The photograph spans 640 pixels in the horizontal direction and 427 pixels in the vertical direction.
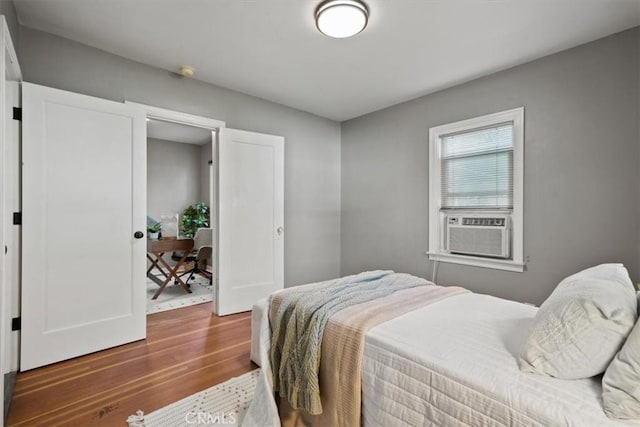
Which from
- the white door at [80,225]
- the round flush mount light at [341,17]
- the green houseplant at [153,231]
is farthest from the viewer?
the green houseplant at [153,231]

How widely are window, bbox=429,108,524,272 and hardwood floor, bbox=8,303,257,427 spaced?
2380mm

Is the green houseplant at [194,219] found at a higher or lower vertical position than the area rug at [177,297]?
higher

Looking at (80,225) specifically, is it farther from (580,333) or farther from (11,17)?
(580,333)

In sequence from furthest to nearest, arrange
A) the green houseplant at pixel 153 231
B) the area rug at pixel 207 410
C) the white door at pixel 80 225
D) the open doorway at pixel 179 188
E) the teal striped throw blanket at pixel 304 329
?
the open doorway at pixel 179 188, the green houseplant at pixel 153 231, the white door at pixel 80 225, the area rug at pixel 207 410, the teal striped throw blanket at pixel 304 329

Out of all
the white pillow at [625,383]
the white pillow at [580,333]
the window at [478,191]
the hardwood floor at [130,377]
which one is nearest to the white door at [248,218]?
the hardwood floor at [130,377]

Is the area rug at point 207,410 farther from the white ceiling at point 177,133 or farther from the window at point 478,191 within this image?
the white ceiling at point 177,133

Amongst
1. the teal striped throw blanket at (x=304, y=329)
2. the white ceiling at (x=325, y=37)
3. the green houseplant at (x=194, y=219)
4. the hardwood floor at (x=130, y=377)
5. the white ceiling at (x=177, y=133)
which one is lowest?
the hardwood floor at (x=130, y=377)

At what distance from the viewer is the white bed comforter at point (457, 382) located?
0.95m

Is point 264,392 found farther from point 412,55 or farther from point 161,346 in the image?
point 412,55

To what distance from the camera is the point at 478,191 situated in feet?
10.8

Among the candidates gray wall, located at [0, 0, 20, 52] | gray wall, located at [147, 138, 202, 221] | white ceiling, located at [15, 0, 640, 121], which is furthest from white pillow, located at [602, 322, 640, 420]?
gray wall, located at [147, 138, 202, 221]

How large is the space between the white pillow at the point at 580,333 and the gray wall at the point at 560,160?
5.71 ft

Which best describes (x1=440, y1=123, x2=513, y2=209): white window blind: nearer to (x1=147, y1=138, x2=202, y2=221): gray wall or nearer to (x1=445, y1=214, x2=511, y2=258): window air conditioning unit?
(x1=445, y1=214, x2=511, y2=258): window air conditioning unit

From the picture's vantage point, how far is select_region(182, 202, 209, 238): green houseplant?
6215 mm
